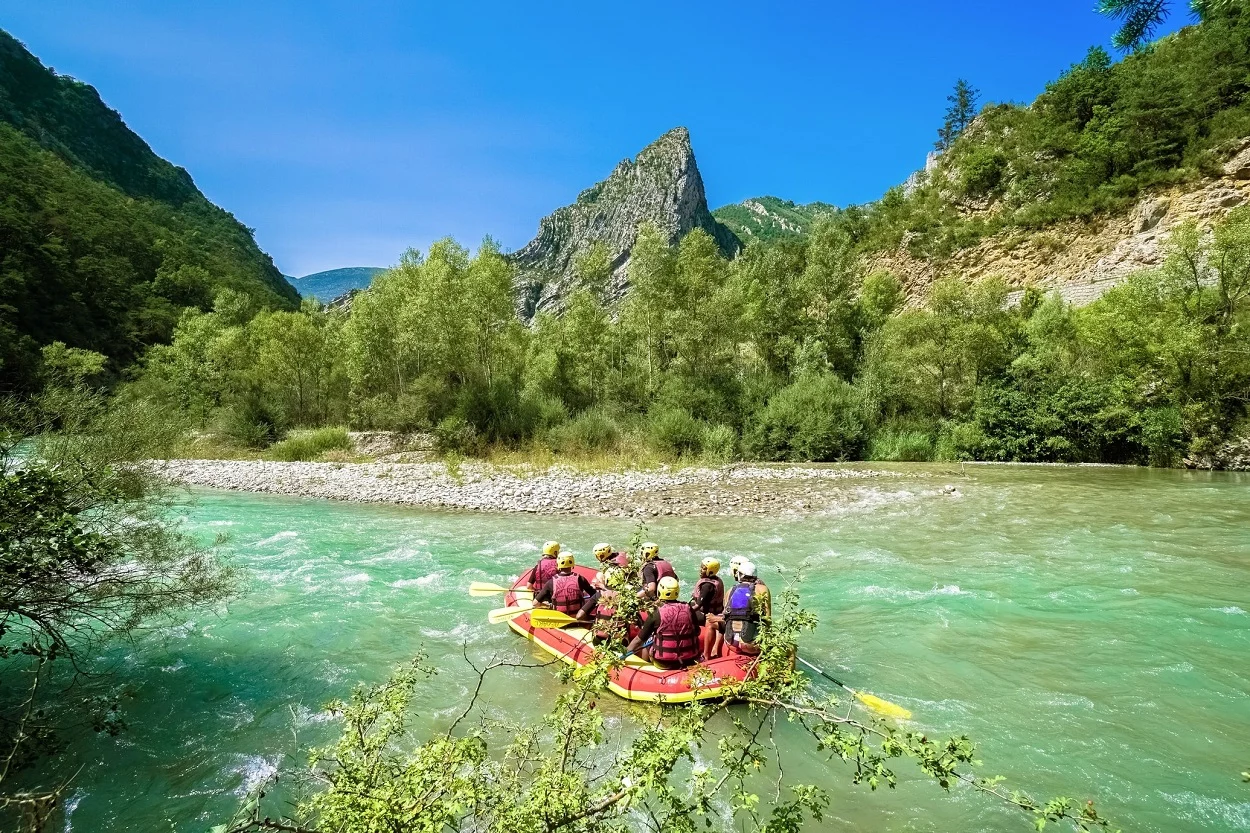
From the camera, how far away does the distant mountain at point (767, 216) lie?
6127 inches

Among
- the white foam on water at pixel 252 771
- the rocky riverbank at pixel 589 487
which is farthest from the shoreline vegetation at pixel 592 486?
the white foam on water at pixel 252 771

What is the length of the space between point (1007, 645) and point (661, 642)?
471 cm

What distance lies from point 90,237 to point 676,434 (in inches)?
2714

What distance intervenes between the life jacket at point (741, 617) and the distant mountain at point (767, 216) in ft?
480

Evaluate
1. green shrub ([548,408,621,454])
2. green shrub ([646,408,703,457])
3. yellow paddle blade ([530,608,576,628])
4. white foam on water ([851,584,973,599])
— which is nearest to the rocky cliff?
green shrub ([646,408,703,457])

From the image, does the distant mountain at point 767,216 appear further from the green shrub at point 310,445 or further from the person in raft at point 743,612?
the person in raft at point 743,612

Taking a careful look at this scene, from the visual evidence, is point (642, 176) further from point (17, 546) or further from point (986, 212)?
point (17, 546)

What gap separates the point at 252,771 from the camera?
→ 203 inches

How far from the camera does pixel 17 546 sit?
4305mm

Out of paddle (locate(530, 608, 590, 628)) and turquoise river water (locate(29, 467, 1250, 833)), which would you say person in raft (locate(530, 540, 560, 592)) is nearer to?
paddle (locate(530, 608, 590, 628))

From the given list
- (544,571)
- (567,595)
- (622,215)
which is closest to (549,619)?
(567,595)

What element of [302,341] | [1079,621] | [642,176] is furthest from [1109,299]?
[642,176]

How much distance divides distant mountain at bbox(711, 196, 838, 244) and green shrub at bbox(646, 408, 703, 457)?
128 metres

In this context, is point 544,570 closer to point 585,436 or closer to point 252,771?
point 252,771
